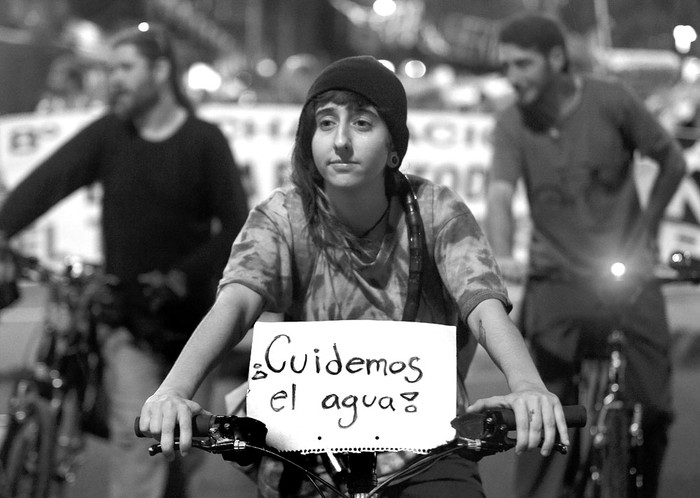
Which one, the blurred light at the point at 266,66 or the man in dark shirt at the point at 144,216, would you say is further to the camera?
the blurred light at the point at 266,66

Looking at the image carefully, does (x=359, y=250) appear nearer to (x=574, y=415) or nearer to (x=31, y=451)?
(x=574, y=415)

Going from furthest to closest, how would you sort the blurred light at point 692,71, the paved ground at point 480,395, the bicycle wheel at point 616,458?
1. the blurred light at point 692,71
2. the paved ground at point 480,395
3. the bicycle wheel at point 616,458

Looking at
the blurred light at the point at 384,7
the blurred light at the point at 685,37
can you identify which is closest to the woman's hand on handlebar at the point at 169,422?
the blurred light at the point at 685,37

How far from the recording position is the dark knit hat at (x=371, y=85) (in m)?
3.00

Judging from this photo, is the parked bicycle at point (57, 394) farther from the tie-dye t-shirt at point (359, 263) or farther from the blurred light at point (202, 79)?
the blurred light at point (202, 79)

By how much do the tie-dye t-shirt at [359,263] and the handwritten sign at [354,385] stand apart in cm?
38

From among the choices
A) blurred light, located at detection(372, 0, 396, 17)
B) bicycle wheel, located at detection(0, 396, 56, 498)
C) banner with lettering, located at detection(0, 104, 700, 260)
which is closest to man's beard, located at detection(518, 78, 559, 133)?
bicycle wheel, located at detection(0, 396, 56, 498)

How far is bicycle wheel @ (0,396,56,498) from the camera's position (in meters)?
4.92

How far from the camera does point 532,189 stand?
5.27 m

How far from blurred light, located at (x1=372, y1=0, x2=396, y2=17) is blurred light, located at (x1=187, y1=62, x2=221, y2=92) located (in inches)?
640

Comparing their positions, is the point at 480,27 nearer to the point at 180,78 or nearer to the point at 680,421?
the point at 680,421

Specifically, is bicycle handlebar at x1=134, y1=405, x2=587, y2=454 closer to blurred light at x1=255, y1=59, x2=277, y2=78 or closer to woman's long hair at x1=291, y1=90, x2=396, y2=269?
woman's long hair at x1=291, y1=90, x2=396, y2=269

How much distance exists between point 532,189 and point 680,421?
3.40 m

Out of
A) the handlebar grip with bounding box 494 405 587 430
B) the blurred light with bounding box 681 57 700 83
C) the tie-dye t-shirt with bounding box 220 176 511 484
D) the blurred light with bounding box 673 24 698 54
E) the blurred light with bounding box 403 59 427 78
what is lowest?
the handlebar grip with bounding box 494 405 587 430
